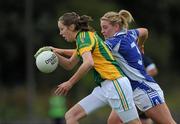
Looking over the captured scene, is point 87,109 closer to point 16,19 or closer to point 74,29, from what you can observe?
point 74,29

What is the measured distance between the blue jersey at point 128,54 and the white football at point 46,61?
2.30ft

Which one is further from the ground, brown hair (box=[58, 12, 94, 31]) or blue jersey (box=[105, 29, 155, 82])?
brown hair (box=[58, 12, 94, 31])

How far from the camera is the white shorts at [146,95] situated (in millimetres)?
10609

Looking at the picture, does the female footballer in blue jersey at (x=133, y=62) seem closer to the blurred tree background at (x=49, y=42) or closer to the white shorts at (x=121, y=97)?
the white shorts at (x=121, y=97)

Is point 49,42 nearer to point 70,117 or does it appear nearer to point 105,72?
point 70,117

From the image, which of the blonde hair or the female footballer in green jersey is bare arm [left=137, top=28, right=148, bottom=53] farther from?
the female footballer in green jersey

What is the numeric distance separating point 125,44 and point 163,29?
2830cm

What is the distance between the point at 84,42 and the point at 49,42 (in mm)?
25168

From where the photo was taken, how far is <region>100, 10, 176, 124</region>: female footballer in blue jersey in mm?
10414

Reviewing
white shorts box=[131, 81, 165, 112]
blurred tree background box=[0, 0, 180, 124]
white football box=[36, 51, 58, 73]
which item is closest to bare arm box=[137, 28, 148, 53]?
white shorts box=[131, 81, 165, 112]

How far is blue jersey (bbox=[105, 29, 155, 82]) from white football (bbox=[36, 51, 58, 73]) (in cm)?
70

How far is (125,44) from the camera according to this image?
10445 mm

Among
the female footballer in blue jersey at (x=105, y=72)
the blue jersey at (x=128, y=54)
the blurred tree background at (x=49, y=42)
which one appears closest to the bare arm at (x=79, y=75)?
the female footballer in blue jersey at (x=105, y=72)

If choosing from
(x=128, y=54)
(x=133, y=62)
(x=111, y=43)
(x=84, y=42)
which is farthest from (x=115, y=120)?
(x=84, y=42)
